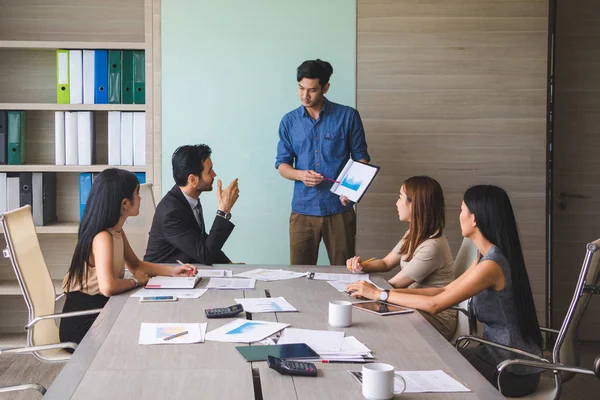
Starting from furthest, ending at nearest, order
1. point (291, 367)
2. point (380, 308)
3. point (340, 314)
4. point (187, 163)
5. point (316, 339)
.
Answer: point (187, 163) → point (380, 308) → point (340, 314) → point (316, 339) → point (291, 367)

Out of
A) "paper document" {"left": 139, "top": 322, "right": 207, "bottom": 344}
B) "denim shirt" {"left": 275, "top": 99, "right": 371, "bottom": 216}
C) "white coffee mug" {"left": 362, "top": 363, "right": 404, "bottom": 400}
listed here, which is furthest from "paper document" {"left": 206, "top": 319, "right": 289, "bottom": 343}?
"denim shirt" {"left": 275, "top": 99, "right": 371, "bottom": 216}

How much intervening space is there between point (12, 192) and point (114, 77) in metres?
0.95

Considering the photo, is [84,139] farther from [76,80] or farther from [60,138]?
[76,80]

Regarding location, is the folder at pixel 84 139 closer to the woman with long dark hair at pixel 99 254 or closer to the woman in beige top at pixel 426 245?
the woman with long dark hair at pixel 99 254

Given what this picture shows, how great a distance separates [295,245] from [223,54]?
1277 mm

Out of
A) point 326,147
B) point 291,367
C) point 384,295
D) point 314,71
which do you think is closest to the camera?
point 291,367

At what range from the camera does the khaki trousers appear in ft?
13.5

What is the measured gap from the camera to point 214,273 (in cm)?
305

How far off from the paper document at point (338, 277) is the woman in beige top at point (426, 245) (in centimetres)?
15

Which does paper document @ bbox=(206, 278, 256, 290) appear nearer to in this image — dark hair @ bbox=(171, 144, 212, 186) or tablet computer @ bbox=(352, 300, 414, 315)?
tablet computer @ bbox=(352, 300, 414, 315)

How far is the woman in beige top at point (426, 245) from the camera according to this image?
2920 mm

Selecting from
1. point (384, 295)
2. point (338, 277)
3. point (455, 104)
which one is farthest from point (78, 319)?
point (455, 104)

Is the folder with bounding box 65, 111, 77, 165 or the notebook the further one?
the folder with bounding box 65, 111, 77, 165

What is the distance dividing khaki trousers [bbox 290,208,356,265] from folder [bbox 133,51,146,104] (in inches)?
47.8
